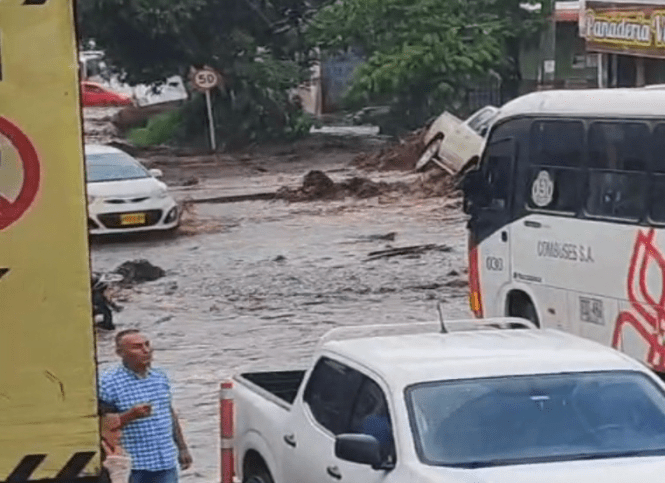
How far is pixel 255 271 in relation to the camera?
86.9 feet

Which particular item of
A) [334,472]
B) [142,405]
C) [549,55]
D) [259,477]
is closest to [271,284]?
[259,477]

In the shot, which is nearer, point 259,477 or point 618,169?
point 259,477

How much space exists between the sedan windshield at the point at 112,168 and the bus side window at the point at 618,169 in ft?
51.7

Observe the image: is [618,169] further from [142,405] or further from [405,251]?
[405,251]

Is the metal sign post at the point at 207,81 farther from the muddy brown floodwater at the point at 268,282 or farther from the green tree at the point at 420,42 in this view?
the muddy brown floodwater at the point at 268,282

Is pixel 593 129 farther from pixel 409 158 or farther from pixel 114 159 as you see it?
pixel 409 158

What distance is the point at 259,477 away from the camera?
10.7 metres

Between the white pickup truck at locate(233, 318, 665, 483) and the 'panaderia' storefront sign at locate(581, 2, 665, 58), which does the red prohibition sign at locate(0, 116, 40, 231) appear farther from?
the 'panaderia' storefront sign at locate(581, 2, 665, 58)

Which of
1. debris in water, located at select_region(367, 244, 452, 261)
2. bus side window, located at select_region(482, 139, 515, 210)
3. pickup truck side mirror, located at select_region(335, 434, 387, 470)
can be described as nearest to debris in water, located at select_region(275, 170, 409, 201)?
debris in water, located at select_region(367, 244, 452, 261)

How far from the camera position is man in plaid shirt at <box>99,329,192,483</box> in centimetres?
1012

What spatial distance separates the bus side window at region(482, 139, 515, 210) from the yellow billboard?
11.1m

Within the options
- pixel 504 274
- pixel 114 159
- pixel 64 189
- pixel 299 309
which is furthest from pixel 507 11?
pixel 64 189

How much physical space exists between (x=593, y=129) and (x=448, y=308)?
6492 mm

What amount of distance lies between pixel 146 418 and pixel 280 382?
1582 mm
